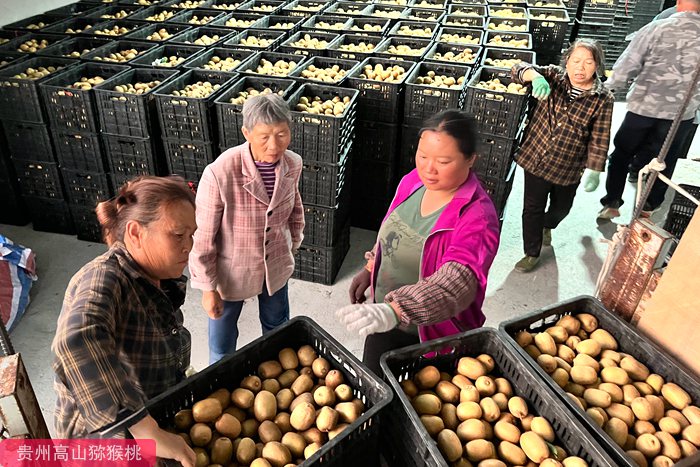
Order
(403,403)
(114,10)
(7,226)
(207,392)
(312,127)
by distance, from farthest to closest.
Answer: (114,10), (7,226), (312,127), (207,392), (403,403)

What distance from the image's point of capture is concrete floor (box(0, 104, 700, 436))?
9.07 feet

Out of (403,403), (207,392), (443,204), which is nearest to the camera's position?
(403,403)

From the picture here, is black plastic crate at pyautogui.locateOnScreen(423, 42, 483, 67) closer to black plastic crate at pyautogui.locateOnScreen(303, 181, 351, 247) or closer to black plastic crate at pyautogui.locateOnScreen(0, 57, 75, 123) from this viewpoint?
black plastic crate at pyautogui.locateOnScreen(303, 181, 351, 247)

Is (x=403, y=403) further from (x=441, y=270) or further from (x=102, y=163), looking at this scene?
(x=102, y=163)

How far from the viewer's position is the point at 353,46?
14.3ft

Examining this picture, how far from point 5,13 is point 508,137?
462cm

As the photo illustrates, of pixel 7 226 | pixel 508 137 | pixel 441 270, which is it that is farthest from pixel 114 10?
pixel 441 270

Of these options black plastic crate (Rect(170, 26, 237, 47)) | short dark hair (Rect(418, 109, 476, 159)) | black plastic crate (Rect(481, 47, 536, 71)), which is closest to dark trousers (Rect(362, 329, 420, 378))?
short dark hair (Rect(418, 109, 476, 159))

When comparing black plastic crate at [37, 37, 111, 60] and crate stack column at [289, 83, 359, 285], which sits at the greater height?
black plastic crate at [37, 37, 111, 60]

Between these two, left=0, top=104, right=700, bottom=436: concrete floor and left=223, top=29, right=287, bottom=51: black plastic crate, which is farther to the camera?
left=223, top=29, right=287, bottom=51: black plastic crate

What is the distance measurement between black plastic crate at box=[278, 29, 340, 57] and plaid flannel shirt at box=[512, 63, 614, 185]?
1.68 m

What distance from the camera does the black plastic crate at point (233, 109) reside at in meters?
2.97

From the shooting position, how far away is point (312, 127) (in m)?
2.87

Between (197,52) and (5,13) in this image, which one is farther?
(5,13)
